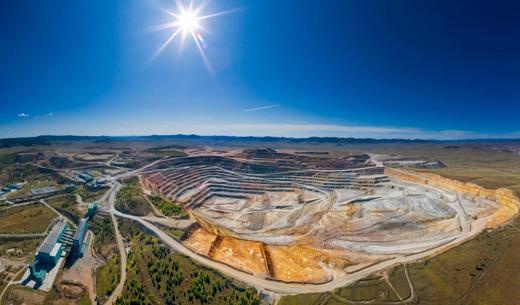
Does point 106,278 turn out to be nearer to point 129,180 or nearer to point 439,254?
point 439,254

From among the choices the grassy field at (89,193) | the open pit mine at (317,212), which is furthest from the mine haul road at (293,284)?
the grassy field at (89,193)

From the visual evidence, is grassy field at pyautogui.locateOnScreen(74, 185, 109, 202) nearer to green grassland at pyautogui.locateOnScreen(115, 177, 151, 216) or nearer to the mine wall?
green grassland at pyautogui.locateOnScreen(115, 177, 151, 216)

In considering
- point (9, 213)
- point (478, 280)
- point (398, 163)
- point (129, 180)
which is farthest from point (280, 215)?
point (398, 163)

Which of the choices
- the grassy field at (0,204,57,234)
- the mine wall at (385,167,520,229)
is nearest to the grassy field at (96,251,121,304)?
the grassy field at (0,204,57,234)

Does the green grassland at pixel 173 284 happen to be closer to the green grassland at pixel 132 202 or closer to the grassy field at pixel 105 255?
the grassy field at pixel 105 255

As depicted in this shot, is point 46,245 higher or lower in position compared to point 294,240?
higher
